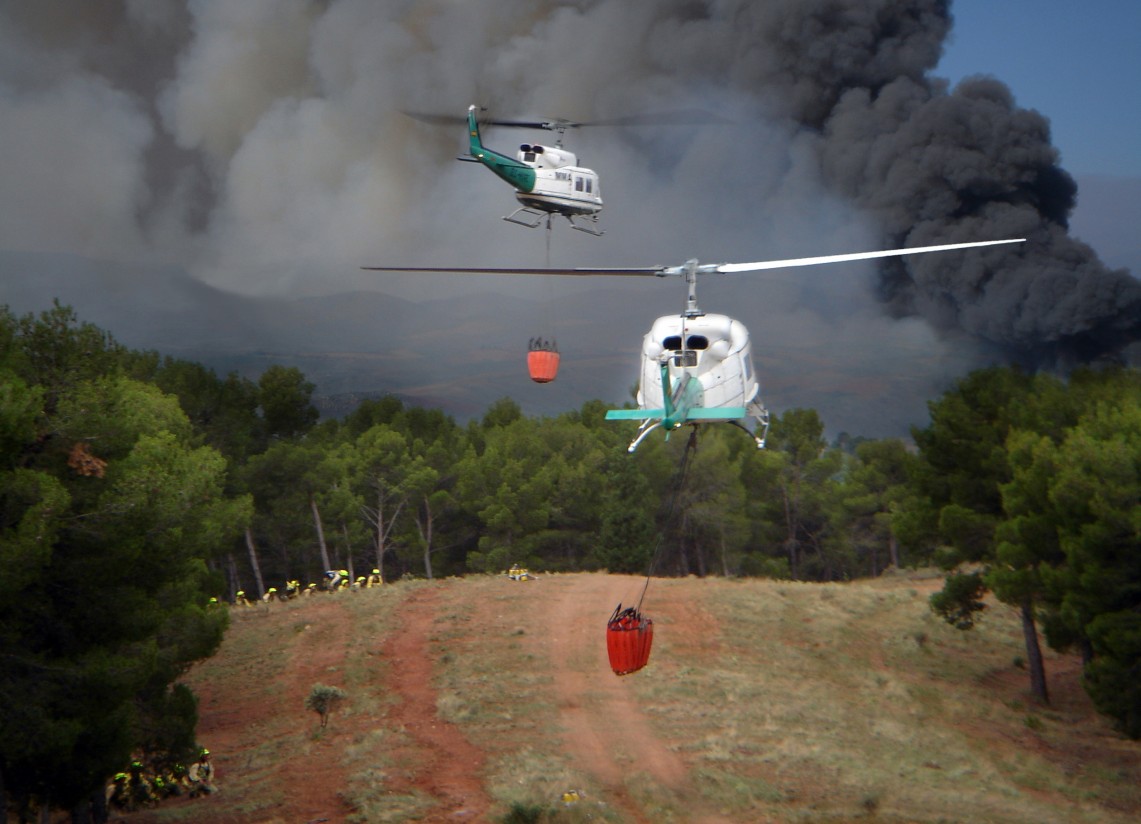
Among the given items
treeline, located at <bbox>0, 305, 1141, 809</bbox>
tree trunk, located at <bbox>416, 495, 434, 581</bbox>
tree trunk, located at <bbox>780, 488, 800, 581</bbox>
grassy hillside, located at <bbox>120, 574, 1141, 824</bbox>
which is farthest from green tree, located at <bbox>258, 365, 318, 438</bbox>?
tree trunk, located at <bbox>780, 488, 800, 581</bbox>

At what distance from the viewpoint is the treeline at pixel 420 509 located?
39.4ft

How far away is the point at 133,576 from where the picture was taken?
521 inches

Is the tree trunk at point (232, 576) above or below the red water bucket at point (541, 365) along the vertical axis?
below

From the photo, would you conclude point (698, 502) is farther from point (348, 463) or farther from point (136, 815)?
point (136, 815)

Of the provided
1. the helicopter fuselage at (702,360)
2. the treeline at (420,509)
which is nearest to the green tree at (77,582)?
the treeline at (420,509)

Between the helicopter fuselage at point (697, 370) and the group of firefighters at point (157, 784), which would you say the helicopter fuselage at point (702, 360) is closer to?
the helicopter fuselage at point (697, 370)

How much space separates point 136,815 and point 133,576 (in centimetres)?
505

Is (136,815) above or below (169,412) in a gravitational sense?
below

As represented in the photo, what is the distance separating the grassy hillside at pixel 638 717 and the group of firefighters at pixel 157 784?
0.28 metres

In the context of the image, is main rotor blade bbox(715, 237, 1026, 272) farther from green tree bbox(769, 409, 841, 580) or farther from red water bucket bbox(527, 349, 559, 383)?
green tree bbox(769, 409, 841, 580)

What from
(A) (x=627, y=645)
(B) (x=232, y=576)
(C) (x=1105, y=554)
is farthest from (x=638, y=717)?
(B) (x=232, y=576)

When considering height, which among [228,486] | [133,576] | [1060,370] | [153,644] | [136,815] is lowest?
[136,815]

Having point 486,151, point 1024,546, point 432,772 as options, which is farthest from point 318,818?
point 1024,546

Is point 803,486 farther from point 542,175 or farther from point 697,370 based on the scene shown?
point 697,370
